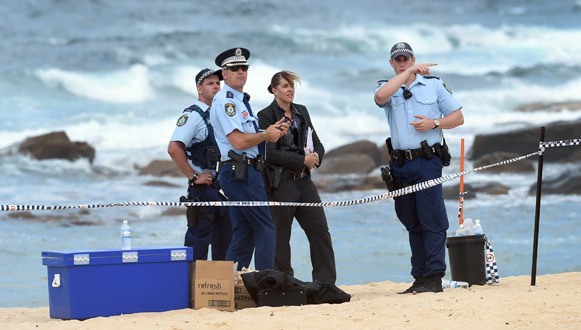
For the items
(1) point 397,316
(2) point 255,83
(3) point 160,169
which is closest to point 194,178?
(1) point 397,316

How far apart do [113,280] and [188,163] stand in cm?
137

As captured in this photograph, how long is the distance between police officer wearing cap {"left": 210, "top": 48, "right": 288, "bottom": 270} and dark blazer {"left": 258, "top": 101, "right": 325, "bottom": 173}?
31 centimetres

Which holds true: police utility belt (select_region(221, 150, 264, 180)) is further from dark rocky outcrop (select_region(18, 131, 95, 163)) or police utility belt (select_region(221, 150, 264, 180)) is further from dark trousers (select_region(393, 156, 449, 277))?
dark rocky outcrop (select_region(18, 131, 95, 163))

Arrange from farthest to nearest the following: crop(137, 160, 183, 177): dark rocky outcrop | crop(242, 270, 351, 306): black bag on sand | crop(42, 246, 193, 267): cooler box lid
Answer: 1. crop(137, 160, 183, 177): dark rocky outcrop
2. crop(242, 270, 351, 306): black bag on sand
3. crop(42, 246, 193, 267): cooler box lid

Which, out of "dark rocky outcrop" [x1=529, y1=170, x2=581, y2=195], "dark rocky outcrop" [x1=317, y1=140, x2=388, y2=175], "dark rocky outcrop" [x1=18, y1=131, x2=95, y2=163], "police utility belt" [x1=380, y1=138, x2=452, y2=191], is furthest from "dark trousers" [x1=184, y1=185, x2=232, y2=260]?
"dark rocky outcrop" [x1=18, y1=131, x2=95, y2=163]

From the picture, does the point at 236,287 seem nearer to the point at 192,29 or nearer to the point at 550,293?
the point at 550,293

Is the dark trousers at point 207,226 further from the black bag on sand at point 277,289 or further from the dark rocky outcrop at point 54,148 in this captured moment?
the dark rocky outcrop at point 54,148

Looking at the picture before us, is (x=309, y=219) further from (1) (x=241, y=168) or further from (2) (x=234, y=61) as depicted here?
(2) (x=234, y=61)

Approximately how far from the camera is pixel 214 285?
7.98m

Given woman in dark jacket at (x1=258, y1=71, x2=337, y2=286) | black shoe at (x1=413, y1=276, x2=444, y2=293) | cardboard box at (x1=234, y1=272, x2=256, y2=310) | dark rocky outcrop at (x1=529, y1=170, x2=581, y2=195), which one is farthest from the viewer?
dark rocky outcrop at (x1=529, y1=170, x2=581, y2=195)

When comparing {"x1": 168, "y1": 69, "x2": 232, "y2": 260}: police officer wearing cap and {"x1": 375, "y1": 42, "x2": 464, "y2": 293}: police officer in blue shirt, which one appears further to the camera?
{"x1": 168, "y1": 69, "x2": 232, "y2": 260}: police officer wearing cap

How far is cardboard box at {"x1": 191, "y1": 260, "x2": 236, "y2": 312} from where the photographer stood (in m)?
7.95

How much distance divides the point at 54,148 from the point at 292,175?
61.8 feet

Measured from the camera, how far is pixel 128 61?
3650 cm
